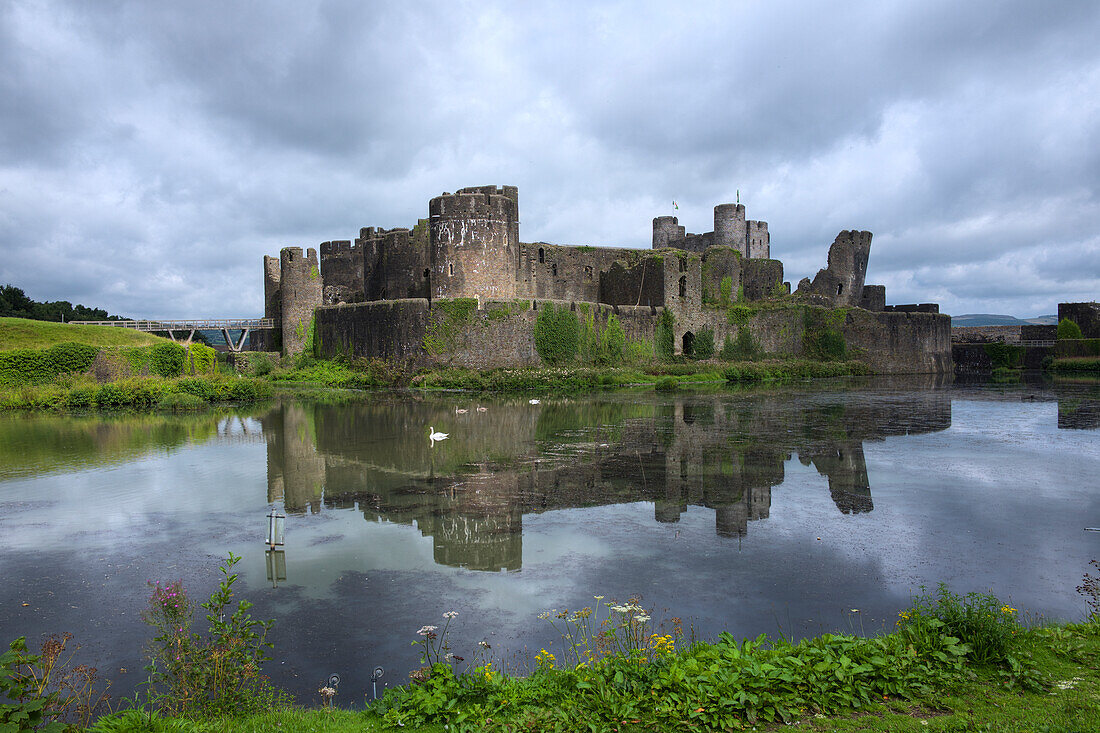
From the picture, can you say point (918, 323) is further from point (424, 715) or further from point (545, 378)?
point (424, 715)

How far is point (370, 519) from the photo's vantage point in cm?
909

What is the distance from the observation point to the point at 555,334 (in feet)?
109

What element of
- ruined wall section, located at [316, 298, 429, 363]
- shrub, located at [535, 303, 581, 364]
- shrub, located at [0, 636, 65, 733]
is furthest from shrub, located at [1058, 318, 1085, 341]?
shrub, located at [0, 636, 65, 733]

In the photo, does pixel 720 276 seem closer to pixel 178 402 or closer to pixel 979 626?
pixel 178 402

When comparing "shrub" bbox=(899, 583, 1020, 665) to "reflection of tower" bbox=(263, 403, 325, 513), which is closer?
"shrub" bbox=(899, 583, 1020, 665)

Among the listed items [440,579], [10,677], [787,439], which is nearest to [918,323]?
[787,439]

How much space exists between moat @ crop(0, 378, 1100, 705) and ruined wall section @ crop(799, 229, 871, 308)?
1256 inches

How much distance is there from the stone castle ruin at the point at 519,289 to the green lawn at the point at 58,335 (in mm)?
7038

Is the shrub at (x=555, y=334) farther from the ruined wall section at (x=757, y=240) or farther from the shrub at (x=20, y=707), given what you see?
the shrub at (x=20, y=707)

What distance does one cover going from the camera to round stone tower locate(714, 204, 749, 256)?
160 feet

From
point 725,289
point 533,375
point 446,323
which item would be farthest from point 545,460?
point 725,289

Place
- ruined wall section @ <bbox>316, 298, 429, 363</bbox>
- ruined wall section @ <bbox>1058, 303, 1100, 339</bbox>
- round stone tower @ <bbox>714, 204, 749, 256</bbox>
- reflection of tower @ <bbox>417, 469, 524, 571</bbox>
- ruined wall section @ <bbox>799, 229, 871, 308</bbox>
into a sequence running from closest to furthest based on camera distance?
reflection of tower @ <bbox>417, 469, 524, 571</bbox>
ruined wall section @ <bbox>316, 298, 429, 363</bbox>
ruined wall section @ <bbox>1058, 303, 1100, 339</bbox>
ruined wall section @ <bbox>799, 229, 871, 308</bbox>
round stone tower @ <bbox>714, 204, 749, 256</bbox>

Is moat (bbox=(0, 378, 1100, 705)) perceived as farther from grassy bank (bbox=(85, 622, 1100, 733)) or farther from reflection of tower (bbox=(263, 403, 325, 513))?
grassy bank (bbox=(85, 622, 1100, 733))

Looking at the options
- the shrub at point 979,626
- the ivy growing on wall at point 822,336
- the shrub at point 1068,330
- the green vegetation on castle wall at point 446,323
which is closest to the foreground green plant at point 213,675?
the shrub at point 979,626
